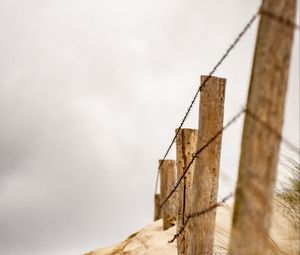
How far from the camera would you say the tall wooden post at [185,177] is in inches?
184

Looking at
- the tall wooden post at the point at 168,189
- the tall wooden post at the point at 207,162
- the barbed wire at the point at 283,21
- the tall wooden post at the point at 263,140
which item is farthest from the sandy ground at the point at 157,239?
the barbed wire at the point at 283,21

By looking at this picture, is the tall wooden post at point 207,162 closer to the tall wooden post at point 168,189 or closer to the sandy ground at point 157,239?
the sandy ground at point 157,239

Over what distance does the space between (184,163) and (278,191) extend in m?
1.27

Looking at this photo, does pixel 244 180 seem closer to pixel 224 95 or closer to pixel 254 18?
pixel 254 18

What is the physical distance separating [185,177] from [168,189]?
10.1 ft

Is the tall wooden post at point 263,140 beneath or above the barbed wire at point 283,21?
beneath

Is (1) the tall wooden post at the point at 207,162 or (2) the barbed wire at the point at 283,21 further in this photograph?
(1) the tall wooden post at the point at 207,162

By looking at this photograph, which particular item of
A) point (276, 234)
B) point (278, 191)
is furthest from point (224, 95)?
point (276, 234)

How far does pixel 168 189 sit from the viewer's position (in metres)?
7.77

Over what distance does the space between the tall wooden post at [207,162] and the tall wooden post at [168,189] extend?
166 inches

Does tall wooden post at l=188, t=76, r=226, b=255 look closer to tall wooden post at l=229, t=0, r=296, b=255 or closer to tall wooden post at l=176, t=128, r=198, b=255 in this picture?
tall wooden post at l=229, t=0, r=296, b=255

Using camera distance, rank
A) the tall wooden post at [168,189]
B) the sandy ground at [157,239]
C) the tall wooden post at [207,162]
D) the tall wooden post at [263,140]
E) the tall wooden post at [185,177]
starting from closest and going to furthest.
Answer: the tall wooden post at [263,140], the tall wooden post at [207,162], the tall wooden post at [185,177], the sandy ground at [157,239], the tall wooden post at [168,189]

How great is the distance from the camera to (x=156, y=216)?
9.89 metres

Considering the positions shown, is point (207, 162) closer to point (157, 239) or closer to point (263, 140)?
point (263, 140)
